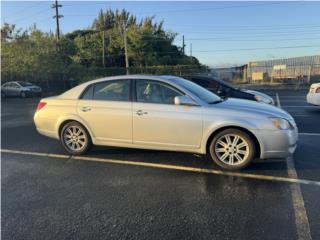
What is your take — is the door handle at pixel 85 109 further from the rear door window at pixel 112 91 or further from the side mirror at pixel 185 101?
the side mirror at pixel 185 101

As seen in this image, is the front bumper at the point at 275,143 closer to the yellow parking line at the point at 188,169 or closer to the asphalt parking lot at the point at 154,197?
the asphalt parking lot at the point at 154,197

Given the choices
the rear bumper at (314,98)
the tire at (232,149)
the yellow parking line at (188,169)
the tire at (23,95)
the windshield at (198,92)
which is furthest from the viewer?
the tire at (23,95)

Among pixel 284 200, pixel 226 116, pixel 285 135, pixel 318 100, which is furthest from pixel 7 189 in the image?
pixel 318 100

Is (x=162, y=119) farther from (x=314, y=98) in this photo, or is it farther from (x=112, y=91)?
(x=314, y=98)

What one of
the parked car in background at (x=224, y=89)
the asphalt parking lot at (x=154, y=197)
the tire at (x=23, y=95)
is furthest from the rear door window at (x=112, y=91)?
the tire at (x=23, y=95)

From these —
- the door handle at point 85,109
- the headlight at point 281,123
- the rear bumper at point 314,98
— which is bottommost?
the rear bumper at point 314,98

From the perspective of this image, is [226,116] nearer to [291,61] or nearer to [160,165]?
[160,165]

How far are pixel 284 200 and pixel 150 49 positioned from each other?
4485 centimetres

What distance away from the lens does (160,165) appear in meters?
5.72

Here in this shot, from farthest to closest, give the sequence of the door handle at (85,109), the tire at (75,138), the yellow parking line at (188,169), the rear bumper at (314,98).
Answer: the rear bumper at (314,98)
the tire at (75,138)
the door handle at (85,109)
the yellow parking line at (188,169)

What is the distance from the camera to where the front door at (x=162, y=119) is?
5.52 meters

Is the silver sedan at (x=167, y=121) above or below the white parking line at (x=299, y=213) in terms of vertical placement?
→ above

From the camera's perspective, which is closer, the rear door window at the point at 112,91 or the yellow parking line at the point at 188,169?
the yellow parking line at the point at 188,169

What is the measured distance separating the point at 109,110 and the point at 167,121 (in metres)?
1.09
